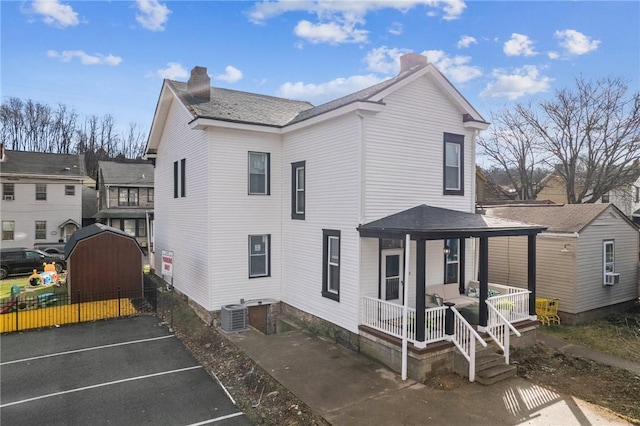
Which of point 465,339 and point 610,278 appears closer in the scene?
point 465,339

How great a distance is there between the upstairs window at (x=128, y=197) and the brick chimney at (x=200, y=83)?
2285 cm

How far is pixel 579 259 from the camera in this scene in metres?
14.0

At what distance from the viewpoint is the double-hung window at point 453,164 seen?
39.6ft

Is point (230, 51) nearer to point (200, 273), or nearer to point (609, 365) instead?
point (200, 273)

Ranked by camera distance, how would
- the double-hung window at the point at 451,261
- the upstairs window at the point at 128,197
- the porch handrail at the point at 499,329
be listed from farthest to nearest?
1. the upstairs window at the point at 128,197
2. the double-hung window at the point at 451,261
3. the porch handrail at the point at 499,329

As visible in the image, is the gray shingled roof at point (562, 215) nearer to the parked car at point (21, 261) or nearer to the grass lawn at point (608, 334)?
the grass lawn at point (608, 334)

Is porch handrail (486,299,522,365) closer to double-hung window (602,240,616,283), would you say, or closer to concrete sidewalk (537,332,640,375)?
concrete sidewalk (537,332,640,375)

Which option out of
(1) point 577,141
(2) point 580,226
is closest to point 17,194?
(2) point 580,226

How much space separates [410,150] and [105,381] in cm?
988

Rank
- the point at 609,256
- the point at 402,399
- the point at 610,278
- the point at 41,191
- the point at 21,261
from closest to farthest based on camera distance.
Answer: the point at 402,399
the point at 610,278
the point at 609,256
the point at 21,261
the point at 41,191

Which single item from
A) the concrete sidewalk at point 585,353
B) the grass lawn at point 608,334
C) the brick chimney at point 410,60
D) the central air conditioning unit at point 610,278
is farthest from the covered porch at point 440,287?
the central air conditioning unit at point 610,278

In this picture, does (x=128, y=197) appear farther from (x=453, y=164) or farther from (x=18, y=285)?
(x=453, y=164)

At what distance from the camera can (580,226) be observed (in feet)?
46.4

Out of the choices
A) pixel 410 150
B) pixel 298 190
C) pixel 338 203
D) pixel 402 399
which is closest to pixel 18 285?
pixel 298 190
